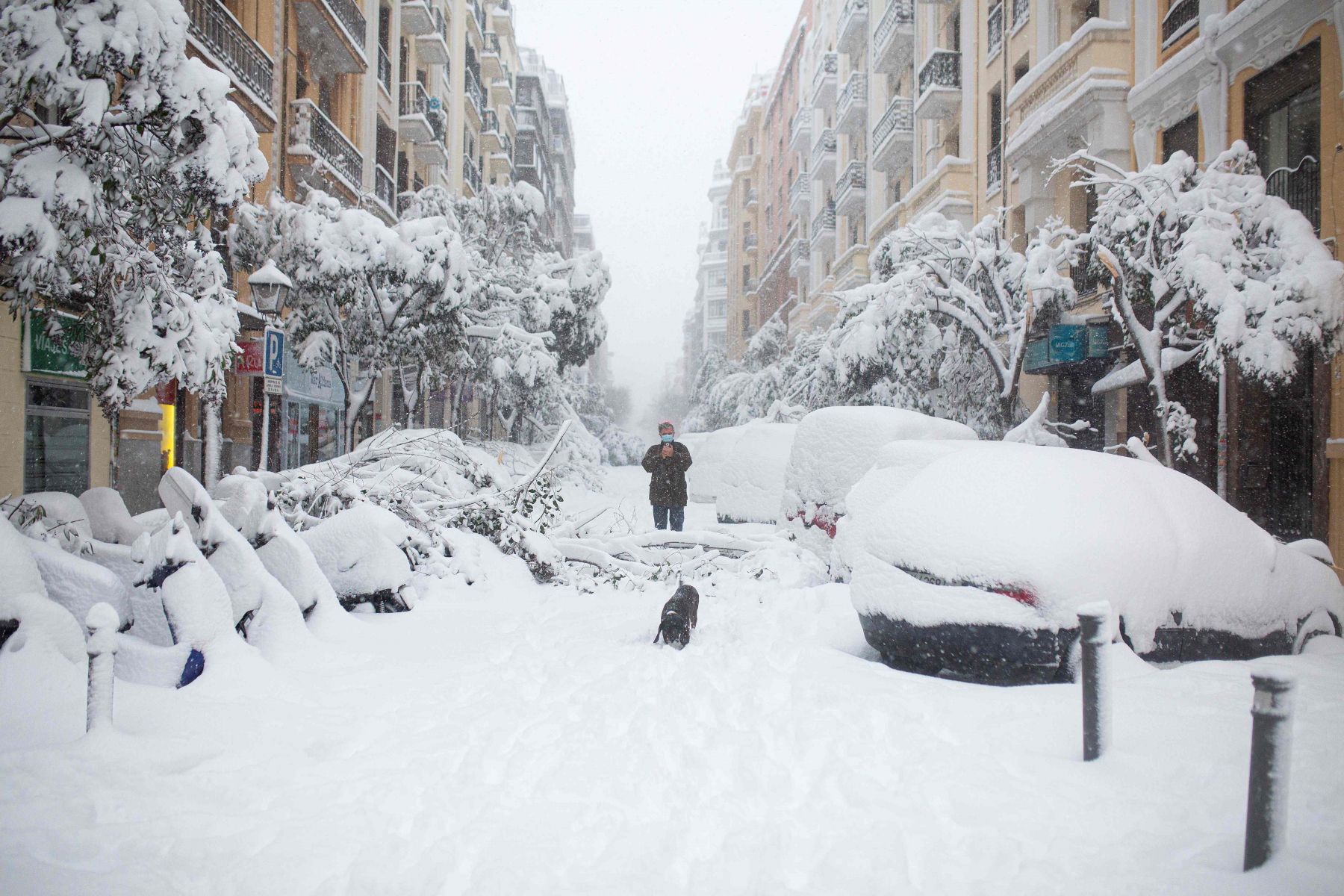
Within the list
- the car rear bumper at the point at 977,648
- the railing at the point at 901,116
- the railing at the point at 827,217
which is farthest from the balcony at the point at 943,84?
the car rear bumper at the point at 977,648

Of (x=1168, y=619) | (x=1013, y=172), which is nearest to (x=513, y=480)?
(x=1168, y=619)

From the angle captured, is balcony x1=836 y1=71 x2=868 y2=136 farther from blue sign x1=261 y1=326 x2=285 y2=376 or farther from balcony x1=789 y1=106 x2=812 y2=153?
blue sign x1=261 y1=326 x2=285 y2=376

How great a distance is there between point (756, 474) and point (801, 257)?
28442mm

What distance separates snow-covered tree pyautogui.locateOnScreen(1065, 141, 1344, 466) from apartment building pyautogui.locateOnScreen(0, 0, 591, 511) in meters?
9.14

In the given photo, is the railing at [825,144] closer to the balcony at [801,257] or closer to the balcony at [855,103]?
the balcony at [855,103]

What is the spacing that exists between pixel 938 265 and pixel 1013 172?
6937 mm

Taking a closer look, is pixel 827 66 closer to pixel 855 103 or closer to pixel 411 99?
pixel 855 103

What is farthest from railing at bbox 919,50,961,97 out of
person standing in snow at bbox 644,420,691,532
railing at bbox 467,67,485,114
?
railing at bbox 467,67,485,114

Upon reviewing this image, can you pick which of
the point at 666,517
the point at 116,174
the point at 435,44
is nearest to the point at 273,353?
the point at 116,174

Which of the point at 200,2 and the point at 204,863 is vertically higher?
the point at 200,2

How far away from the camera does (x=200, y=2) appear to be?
41.8ft

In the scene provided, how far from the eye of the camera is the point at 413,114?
1002 inches

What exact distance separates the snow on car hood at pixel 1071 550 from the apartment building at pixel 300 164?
7.33 meters

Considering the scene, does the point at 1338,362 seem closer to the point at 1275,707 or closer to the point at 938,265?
the point at 938,265
